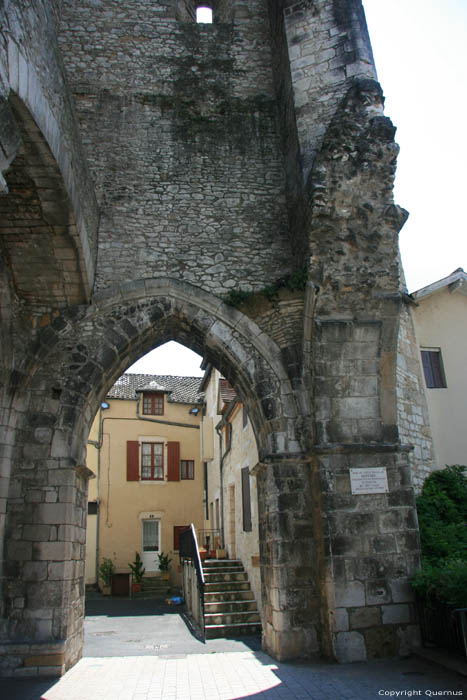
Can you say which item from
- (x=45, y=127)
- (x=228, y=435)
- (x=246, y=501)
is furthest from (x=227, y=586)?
(x=45, y=127)

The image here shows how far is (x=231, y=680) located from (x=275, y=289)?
418cm

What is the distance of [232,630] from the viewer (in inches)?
338

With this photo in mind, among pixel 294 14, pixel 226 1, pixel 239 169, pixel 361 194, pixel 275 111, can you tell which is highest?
pixel 226 1

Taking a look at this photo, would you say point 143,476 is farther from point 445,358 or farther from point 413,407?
point 445,358

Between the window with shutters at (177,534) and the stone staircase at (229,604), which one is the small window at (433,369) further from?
the window with shutters at (177,534)

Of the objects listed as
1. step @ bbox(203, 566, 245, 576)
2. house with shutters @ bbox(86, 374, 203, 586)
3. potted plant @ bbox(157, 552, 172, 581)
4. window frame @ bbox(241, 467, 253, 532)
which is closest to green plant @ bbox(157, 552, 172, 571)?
potted plant @ bbox(157, 552, 172, 581)

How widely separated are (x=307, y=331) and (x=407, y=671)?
3559 mm

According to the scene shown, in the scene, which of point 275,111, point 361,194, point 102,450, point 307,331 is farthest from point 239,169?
point 102,450

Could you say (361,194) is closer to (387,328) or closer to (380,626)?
(387,328)

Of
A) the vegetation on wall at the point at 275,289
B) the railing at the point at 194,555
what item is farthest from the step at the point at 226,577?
the vegetation on wall at the point at 275,289

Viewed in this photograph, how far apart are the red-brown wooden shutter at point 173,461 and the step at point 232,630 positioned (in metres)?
8.31

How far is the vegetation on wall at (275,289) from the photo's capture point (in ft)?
22.0

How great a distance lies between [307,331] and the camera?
6555 millimetres

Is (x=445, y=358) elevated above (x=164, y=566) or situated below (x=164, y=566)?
above
